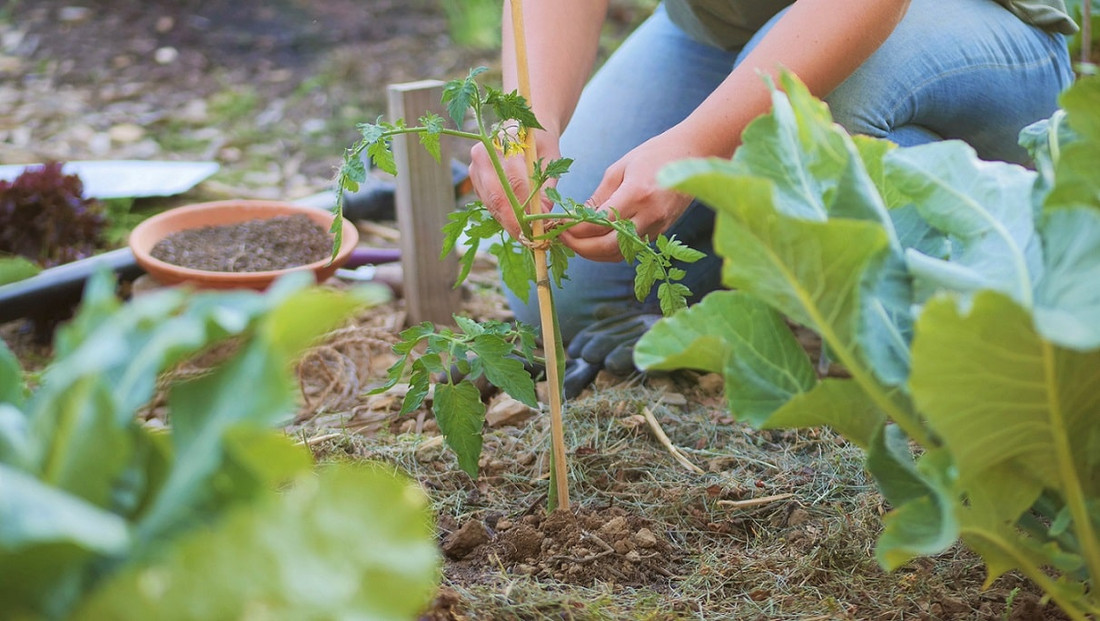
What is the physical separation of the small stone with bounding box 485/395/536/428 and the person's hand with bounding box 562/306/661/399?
0.43 ft

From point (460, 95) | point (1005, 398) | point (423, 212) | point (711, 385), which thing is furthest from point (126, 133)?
point (1005, 398)

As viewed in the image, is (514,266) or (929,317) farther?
(514,266)

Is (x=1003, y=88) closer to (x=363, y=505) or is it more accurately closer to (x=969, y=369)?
(x=969, y=369)

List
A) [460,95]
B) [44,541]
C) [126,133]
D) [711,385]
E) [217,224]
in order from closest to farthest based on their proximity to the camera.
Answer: [44,541] < [460,95] < [711,385] < [217,224] < [126,133]

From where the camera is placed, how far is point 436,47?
4.59m

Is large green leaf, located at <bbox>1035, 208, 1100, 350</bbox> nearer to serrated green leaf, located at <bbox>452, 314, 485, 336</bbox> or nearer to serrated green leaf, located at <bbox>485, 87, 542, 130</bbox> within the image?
serrated green leaf, located at <bbox>485, 87, 542, 130</bbox>

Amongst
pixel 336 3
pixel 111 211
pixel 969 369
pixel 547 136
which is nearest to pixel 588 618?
pixel 969 369

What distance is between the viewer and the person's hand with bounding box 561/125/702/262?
1431 millimetres

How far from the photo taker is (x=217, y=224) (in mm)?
2467

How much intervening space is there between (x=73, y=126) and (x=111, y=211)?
105 centimetres

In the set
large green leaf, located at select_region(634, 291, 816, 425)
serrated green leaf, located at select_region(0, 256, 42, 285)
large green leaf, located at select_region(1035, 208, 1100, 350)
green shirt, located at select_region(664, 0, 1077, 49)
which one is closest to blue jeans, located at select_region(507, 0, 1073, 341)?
green shirt, located at select_region(664, 0, 1077, 49)

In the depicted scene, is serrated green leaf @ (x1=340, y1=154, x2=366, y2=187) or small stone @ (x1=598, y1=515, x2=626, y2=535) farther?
small stone @ (x1=598, y1=515, x2=626, y2=535)

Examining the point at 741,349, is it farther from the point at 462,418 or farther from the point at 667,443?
Answer: the point at 667,443

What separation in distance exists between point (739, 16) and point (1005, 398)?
1.49 metres
